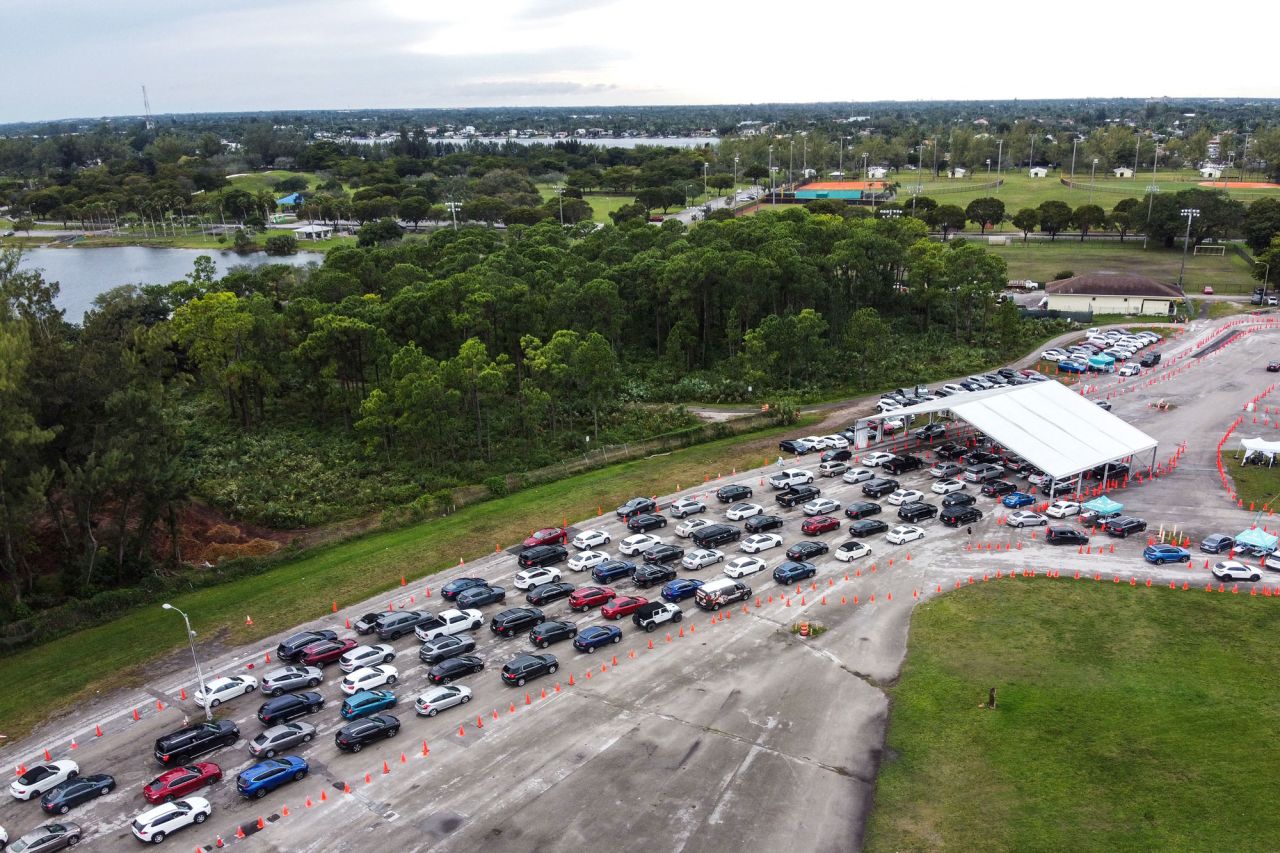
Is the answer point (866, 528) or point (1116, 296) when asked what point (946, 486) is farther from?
point (1116, 296)

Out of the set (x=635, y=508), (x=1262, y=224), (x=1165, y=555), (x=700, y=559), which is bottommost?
(x=1165, y=555)

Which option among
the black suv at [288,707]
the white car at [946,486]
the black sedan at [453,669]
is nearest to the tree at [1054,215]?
the white car at [946,486]

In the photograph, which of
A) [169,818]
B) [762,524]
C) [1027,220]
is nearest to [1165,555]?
[762,524]

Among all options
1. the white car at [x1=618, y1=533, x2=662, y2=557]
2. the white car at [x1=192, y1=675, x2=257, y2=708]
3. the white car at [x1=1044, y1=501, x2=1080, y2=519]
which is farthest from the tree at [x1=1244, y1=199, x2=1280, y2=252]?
the white car at [x1=192, y1=675, x2=257, y2=708]

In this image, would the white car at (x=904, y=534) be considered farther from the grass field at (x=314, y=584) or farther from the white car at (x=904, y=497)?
the grass field at (x=314, y=584)

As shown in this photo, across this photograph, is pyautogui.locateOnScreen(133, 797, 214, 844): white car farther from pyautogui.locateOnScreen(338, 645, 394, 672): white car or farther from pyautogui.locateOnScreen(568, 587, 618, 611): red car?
pyautogui.locateOnScreen(568, 587, 618, 611): red car

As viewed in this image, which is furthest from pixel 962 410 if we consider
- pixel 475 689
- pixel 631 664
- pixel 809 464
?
pixel 475 689
